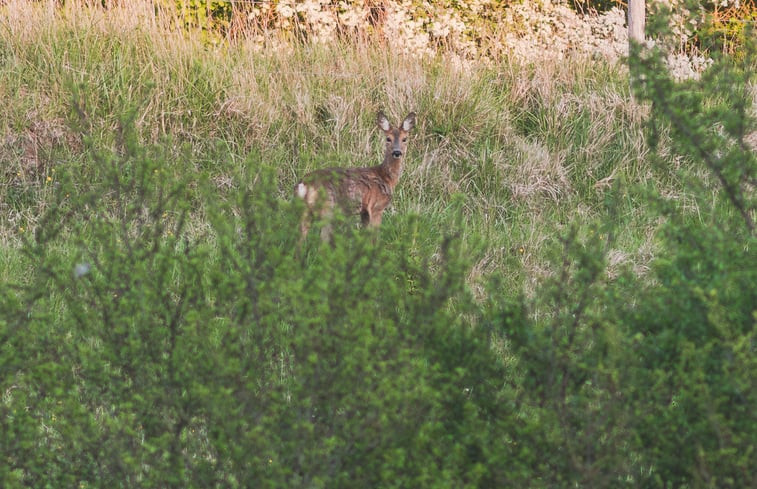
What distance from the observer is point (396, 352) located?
3.46 metres

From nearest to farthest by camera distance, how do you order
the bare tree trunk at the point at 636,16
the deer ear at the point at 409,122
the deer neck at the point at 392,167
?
the deer neck at the point at 392,167 < the deer ear at the point at 409,122 < the bare tree trunk at the point at 636,16

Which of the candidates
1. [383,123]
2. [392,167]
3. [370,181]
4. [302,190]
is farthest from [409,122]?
[302,190]

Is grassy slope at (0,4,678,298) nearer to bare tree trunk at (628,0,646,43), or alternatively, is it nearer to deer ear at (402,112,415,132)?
deer ear at (402,112,415,132)

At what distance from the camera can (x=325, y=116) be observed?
10.3m

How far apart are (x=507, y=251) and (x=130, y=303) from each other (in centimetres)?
478

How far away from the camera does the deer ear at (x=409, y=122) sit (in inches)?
376

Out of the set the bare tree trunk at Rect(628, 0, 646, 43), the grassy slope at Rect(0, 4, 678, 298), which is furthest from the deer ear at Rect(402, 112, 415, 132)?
the bare tree trunk at Rect(628, 0, 646, 43)

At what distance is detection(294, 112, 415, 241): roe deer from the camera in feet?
27.5

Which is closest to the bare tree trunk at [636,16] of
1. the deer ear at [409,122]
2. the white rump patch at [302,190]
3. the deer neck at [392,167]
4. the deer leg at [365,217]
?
the deer ear at [409,122]

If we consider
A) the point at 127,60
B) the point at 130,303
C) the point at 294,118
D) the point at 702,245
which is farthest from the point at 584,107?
the point at 130,303

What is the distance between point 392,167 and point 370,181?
454 millimetres

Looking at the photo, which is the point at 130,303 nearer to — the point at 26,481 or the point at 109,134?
the point at 26,481

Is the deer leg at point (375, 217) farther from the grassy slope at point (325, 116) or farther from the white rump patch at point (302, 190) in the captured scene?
the white rump patch at point (302, 190)

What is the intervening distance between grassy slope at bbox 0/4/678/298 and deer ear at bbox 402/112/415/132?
38 cm
